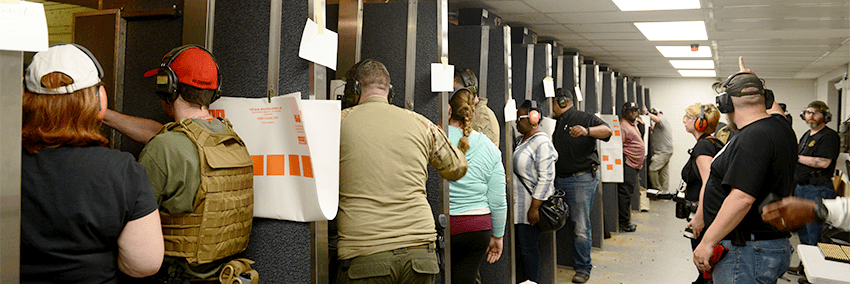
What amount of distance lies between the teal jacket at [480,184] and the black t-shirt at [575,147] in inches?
64.3

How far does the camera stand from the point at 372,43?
8.54 ft

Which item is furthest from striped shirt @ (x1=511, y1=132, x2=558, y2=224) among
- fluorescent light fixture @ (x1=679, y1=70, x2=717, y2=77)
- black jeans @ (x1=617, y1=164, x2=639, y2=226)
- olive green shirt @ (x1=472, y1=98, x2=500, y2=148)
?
fluorescent light fixture @ (x1=679, y1=70, x2=717, y2=77)

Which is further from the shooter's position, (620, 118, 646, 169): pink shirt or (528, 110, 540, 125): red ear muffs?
(620, 118, 646, 169): pink shirt

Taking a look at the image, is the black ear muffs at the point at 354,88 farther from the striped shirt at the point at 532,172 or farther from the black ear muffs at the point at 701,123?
the black ear muffs at the point at 701,123

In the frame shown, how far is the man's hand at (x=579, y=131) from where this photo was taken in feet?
14.0

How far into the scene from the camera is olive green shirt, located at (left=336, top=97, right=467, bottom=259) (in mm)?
1783

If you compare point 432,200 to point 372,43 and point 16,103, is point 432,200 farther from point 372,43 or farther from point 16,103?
point 16,103

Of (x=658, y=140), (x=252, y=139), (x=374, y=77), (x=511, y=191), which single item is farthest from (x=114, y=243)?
(x=658, y=140)

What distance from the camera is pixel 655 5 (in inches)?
167

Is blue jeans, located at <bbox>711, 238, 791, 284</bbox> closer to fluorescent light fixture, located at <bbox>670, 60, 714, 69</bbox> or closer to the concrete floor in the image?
the concrete floor

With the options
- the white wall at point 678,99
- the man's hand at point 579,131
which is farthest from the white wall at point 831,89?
the man's hand at point 579,131

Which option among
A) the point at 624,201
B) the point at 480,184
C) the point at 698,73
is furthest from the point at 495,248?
the point at 698,73

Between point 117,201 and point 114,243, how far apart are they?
11cm

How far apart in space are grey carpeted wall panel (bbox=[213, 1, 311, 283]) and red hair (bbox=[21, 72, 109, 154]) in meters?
0.53
